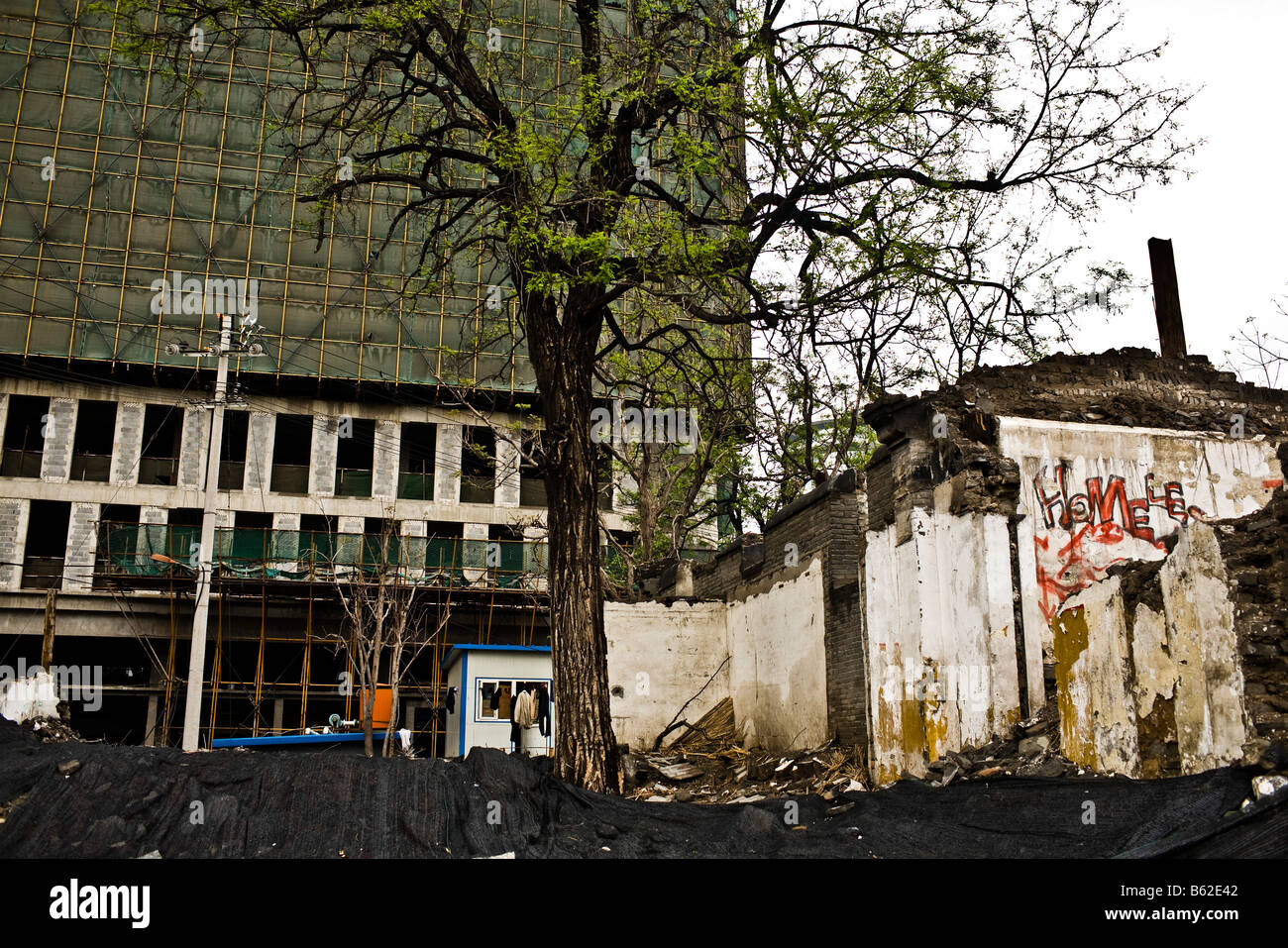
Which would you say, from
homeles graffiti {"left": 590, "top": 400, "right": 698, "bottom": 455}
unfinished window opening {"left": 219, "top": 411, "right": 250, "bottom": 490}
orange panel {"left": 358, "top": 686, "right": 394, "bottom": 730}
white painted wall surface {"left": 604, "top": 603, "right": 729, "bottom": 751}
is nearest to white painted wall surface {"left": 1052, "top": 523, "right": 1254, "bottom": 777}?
white painted wall surface {"left": 604, "top": 603, "right": 729, "bottom": 751}

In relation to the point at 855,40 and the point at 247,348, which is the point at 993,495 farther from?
the point at 247,348

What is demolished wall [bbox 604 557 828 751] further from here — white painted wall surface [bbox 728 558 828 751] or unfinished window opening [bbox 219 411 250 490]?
unfinished window opening [bbox 219 411 250 490]

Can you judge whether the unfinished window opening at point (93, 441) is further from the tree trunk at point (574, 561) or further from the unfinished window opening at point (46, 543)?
the tree trunk at point (574, 561)

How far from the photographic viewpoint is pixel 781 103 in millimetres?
10586

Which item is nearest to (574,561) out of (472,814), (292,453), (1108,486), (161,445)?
(472,814)

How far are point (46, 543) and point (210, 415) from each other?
6.53m

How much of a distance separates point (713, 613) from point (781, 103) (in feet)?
33.9

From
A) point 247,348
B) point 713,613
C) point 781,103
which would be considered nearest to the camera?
point 781,103

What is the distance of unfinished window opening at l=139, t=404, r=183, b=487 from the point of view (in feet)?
114

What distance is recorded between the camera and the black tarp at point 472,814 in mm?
7629

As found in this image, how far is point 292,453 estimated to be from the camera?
122ft

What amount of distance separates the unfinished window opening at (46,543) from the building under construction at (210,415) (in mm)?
88

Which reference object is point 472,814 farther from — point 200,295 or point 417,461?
point 200,295
